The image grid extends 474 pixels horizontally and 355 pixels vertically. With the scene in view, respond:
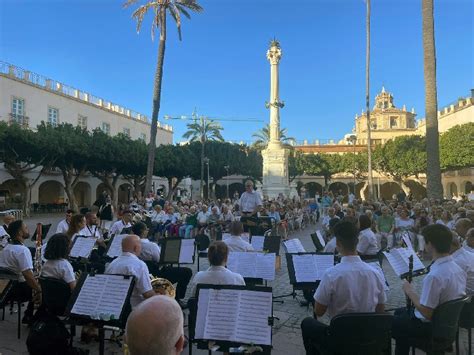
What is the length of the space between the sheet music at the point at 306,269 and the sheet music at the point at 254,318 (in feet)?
7.24

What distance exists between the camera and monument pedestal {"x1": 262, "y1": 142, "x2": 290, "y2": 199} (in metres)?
28.7

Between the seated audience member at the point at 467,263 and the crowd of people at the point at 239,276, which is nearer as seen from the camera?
the crowd of people at the point at 239,276

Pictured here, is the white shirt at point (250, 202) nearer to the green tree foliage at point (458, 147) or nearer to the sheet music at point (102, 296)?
the sheet music at point (102, 296)

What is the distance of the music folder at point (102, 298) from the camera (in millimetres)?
3830

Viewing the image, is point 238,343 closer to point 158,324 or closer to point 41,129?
point 158,324

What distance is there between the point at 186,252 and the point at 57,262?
8.67ft

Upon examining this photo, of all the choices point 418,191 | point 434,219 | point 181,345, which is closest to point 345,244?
point 181,345

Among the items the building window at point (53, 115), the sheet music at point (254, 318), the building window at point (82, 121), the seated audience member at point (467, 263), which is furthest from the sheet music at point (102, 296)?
the building window at point (82, 121)

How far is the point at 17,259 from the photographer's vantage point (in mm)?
5500

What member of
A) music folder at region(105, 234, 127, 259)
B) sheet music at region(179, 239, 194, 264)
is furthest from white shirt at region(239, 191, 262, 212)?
music folder at region(105, 234, 127, 259)

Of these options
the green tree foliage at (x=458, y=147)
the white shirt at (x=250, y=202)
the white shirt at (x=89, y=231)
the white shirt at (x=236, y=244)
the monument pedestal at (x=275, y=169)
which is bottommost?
the white shirt at (x=236, y=244)

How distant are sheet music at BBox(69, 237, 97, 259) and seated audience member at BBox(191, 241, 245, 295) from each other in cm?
286

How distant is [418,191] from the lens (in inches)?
2409

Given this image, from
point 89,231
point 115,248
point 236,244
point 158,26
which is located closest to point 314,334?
point 236,244
